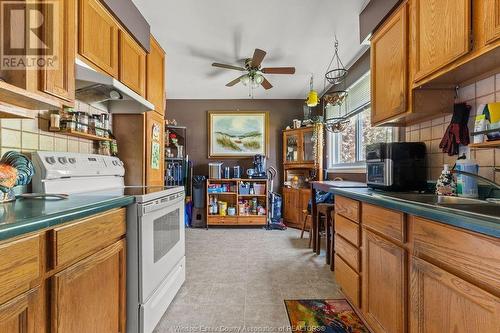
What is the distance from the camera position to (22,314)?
726mm

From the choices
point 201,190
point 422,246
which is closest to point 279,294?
point 422,246

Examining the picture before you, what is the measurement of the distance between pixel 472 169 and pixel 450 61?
59 cm

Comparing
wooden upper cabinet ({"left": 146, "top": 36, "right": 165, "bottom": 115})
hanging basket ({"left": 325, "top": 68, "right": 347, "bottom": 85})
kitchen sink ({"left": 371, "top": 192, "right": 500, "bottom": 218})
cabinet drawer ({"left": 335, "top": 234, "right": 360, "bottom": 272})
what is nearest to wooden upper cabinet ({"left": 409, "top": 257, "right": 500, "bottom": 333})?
kitchen sink ({"left": 371, "top": 192, "right": 500, "bottom": 218})

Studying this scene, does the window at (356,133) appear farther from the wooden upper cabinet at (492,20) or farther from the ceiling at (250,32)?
the wooden upper cabinet at (492,20)

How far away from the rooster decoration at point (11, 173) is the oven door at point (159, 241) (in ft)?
1.82

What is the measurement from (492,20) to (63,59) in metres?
1.95

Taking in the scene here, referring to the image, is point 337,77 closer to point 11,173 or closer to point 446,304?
point 446,304

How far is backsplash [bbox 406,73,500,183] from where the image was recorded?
129 cm

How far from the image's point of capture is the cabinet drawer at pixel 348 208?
163cm

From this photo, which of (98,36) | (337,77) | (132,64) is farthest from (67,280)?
(337,77)

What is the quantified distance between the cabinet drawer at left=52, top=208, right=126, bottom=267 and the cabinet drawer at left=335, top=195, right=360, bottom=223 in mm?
1450

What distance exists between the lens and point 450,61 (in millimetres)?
1206

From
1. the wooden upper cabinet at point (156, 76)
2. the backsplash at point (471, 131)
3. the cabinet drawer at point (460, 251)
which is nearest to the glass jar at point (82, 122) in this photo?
the wooden upper cabinet at point (156, 76)

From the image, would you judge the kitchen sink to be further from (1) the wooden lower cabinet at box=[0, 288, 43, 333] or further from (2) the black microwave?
(1) the wooden lower cabinet at box=[0, 288, 43, 333]
